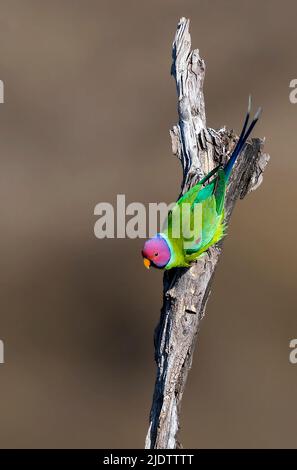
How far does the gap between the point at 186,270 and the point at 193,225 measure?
0.24ft

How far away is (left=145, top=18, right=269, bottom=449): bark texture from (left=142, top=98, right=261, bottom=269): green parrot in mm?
35

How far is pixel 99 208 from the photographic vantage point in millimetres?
2463

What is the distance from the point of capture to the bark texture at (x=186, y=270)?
97 centimetres

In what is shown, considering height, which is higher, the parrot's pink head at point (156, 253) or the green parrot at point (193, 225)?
the green parrot at point (193, 225)

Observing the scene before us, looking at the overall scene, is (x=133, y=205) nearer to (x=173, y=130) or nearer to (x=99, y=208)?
(x=99, y=208)

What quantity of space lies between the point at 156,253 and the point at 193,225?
0.31 ft

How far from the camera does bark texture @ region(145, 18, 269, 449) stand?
3.19 feet

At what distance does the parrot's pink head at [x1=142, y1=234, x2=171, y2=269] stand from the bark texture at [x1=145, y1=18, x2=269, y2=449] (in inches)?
2.0

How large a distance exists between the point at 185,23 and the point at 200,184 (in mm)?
353

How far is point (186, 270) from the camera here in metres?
1.06

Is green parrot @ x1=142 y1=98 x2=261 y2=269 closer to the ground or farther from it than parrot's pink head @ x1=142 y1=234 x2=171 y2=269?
farther from it

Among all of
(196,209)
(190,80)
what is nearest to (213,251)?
(196,209)

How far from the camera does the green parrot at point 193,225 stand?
3.30ft

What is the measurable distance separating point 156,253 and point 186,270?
8cm
